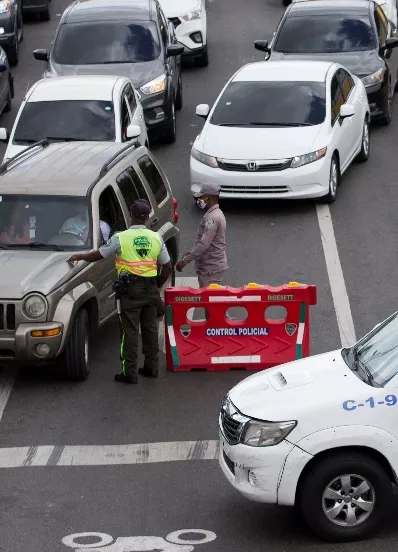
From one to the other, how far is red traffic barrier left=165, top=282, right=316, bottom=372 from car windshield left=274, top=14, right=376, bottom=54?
34.2 feet

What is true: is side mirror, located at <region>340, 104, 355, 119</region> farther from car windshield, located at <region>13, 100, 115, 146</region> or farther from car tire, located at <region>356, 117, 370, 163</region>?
car windshield, located at <region>13, 100, 115, 146</region>

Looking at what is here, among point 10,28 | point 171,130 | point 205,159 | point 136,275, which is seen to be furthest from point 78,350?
point 10,28

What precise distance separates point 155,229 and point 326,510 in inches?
235

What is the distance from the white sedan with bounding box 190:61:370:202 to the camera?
56.2ft

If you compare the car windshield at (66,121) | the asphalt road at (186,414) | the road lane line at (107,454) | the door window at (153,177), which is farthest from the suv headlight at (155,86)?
the road lane line at (107,454)

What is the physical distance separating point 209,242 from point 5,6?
14166mm

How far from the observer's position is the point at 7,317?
11531mm

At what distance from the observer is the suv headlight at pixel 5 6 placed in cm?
2561

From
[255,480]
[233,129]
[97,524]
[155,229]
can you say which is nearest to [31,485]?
[97,524]

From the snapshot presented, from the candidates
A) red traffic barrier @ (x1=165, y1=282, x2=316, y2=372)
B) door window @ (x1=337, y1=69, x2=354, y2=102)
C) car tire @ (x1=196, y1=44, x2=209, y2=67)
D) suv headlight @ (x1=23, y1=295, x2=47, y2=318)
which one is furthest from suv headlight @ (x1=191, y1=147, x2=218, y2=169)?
car tire @ (x1=196, y1=44, x2=209, y2=67)

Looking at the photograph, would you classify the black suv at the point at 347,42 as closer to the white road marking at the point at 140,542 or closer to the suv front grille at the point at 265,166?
the suv front grille at the point at 265,166

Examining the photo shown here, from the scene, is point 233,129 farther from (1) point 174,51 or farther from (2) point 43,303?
(2) point 43,303

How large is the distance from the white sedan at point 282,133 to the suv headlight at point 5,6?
783 cm

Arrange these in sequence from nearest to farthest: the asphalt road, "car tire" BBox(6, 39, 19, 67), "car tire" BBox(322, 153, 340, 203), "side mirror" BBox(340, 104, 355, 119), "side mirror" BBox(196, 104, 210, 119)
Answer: the asphalt road, "car tire" BBox(322, 153, 340, 203), "side mirror" BBox(340, 104, 355, 119), "side mirror" BBox(196, 104, 210, 119), "car tire" BBox(6, 39, 19, 67)
